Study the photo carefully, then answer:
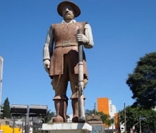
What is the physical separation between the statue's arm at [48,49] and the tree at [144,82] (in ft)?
86.7

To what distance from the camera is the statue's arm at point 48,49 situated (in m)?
6.55

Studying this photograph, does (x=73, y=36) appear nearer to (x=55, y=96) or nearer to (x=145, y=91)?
(x=55, y=96)

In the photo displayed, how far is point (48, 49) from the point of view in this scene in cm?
672

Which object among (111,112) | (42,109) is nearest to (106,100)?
(111,112)

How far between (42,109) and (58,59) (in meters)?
3.16

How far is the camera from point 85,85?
6348 millimetres

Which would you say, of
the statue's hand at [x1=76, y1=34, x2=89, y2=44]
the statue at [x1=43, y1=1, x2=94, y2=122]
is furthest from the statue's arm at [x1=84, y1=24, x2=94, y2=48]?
the statue's hand at [x1=76, y1=34, x2=89, y2=44]

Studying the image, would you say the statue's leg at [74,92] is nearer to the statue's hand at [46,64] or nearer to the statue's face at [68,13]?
the statue's hand at [46,64]

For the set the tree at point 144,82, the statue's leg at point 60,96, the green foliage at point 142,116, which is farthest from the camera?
the green foliage at point 142,116

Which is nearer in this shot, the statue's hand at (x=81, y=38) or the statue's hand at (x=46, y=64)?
the statue's hand at (x=81, y=38)

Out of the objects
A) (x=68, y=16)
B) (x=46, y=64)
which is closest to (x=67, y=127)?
(x=46, y=64)

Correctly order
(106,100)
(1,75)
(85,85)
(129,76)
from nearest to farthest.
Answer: (85,85) < (1,75) < (129,76) < (106,100)

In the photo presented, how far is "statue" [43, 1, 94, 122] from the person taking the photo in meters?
6.25

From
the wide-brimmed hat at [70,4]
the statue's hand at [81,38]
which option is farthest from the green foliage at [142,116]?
the statue's hand at [81,38]
